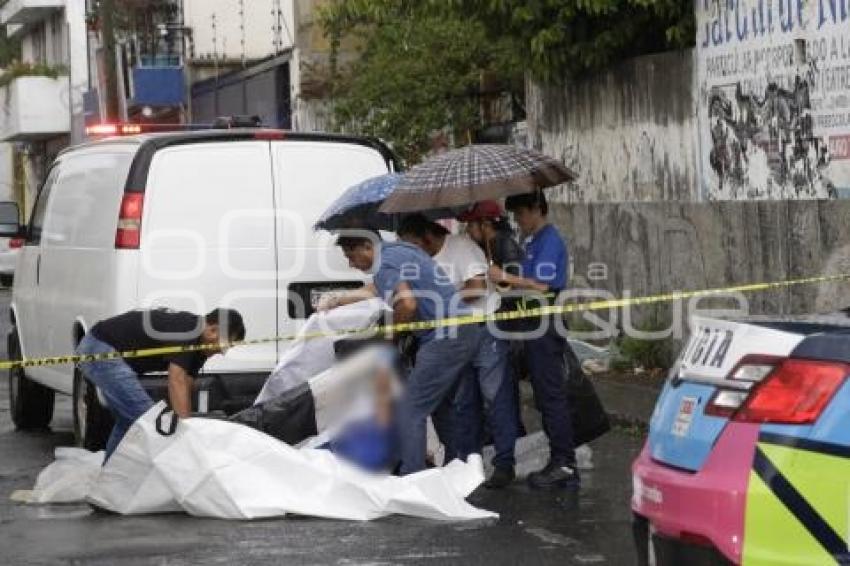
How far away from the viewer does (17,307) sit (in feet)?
44.3

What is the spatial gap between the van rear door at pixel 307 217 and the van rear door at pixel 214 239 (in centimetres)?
8

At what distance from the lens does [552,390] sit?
9.97m

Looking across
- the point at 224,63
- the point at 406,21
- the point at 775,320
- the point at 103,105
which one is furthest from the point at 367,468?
the point at 224,63

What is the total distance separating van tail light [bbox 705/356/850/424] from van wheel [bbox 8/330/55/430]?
878 centimetres

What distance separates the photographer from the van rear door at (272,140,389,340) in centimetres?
1084

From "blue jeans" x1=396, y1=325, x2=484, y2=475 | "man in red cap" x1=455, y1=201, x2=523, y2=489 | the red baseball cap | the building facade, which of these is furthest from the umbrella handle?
the building facade

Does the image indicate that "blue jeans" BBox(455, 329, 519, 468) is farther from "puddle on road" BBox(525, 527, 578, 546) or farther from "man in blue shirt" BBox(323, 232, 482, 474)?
"puddle on road" BBox(525, 527, 578, 546)

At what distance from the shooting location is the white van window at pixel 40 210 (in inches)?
511

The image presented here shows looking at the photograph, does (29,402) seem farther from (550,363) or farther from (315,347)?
(550,363)

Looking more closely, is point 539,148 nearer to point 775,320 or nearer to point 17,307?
point 17,307

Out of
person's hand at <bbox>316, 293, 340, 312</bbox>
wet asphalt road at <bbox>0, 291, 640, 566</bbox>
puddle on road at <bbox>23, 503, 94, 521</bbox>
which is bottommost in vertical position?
wet asphalt road at <bbox>0, 291, 640, 566</bbox>

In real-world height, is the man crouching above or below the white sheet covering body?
above

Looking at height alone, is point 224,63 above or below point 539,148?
above

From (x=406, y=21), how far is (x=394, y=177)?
11.0 m
